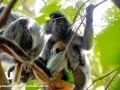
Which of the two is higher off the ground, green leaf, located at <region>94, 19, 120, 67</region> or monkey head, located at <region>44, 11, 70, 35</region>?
green leaf, located at <region>94, 19, 120, 67</region>

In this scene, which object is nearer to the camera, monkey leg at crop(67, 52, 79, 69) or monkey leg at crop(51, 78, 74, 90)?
monkey leg at crop(51, 78, 74, 90)

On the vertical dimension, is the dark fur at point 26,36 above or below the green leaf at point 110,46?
below

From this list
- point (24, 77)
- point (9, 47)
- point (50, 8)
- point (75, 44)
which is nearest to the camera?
point (50, 8)

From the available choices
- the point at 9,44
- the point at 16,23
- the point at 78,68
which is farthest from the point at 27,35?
the point at 78,68

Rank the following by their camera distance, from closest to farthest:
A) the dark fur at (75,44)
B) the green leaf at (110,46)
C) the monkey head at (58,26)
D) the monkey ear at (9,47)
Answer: the green leaf at (110,46) → the monkey ear at (9,47) → the dark fur at (75,44) → the monkey head at (58,26)

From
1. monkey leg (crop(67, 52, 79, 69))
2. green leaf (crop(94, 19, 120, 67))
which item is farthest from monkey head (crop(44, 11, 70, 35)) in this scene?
green leaf (crop(94, 19, 120, 67))

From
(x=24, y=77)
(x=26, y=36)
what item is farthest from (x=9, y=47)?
(x=24, y=77)

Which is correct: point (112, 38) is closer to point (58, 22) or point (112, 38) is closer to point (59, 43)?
point (59, 43)

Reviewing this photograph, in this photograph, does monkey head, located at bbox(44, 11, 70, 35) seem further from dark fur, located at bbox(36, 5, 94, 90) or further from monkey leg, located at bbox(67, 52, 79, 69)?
A: monkey leg, located at bbox(67, 52, 79, 69)

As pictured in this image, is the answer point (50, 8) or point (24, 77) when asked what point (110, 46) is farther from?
point (24, 77)

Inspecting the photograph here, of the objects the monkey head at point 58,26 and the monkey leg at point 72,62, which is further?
the monkey head at point 58,26

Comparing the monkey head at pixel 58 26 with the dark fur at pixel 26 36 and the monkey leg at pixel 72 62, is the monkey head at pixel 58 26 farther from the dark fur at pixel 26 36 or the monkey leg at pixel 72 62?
the dark fur at pixel 26 36

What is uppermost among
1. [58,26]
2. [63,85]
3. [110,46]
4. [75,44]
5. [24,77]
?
[110,46]

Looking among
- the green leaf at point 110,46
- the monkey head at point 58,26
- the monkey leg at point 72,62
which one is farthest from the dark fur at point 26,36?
the green leaf at point 110,46
